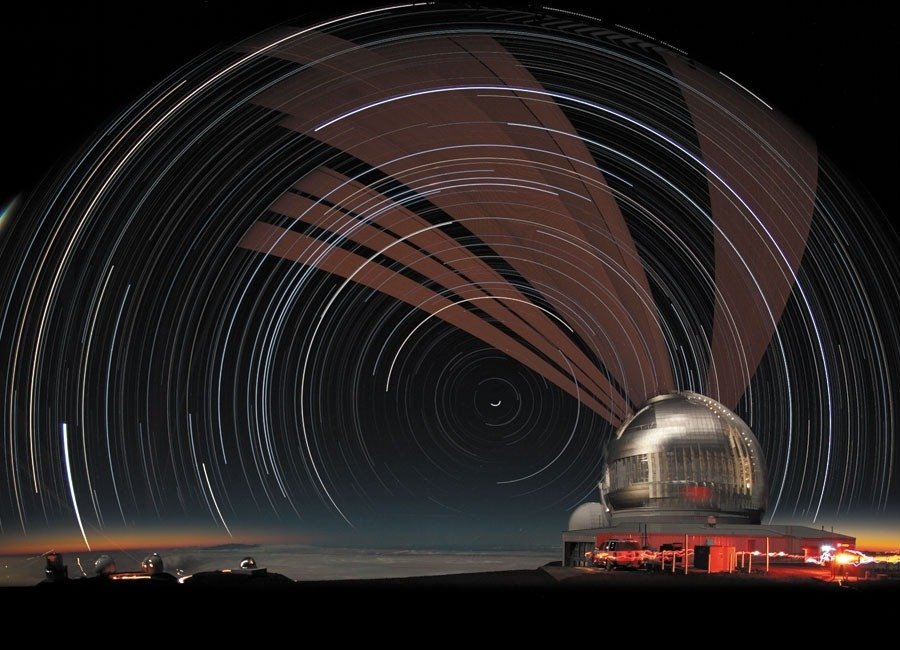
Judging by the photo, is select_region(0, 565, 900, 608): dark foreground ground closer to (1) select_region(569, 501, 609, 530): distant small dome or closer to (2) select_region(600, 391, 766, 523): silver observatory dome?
(2) select_region(600, 391, 766, 523): silver observatory dome

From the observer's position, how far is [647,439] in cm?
4516

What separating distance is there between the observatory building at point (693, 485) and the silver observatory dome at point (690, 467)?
0.16ft

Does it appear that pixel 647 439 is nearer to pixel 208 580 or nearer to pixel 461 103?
pixel 461 103

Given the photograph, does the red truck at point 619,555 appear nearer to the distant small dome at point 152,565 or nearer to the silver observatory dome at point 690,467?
the silver observatory dome at point 690,467

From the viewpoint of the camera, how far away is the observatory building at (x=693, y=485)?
41156 mm

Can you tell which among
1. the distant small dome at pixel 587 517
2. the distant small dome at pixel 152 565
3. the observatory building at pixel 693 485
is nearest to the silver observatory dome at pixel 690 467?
the observatory building at pixel 693 485

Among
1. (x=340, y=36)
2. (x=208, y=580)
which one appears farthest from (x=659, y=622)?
(x=340, y=36)

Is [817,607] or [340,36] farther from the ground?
[340,36]

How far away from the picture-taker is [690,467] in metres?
43.6

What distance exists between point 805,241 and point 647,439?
479 inches

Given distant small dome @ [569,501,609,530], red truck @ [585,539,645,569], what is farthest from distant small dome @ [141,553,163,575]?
distant small dome @ [569,501,609,530]

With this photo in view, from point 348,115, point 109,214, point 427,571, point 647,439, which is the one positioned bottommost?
point 427,571

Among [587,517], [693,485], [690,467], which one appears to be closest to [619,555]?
[693,485]

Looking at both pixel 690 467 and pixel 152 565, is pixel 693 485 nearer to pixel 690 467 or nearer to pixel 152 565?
pixel 690 467
